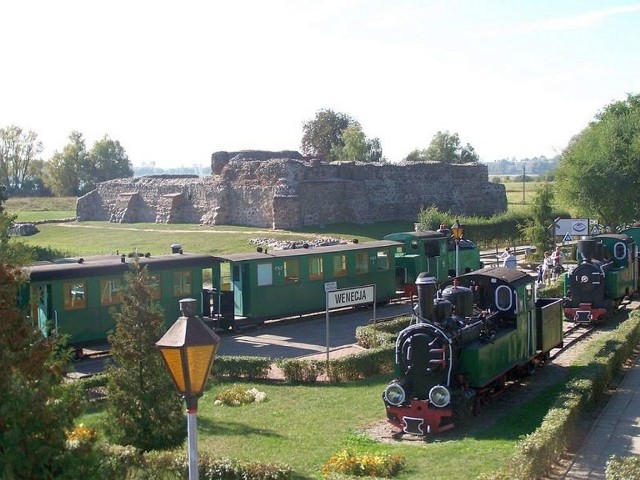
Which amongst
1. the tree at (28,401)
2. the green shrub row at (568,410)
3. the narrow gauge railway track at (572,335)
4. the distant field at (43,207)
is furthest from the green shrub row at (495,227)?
the tree at (28,401)

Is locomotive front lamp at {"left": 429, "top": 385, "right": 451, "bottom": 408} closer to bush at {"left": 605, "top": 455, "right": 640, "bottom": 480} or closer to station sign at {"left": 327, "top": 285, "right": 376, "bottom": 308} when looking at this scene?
bush at {"left": 605, "top": 455, "right": 640, "bottom": 480}

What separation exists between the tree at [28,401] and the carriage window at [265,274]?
1702 cm

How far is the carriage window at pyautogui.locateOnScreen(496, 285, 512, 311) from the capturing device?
1616cm

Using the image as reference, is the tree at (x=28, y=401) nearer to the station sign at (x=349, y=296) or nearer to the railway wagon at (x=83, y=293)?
the railway wagon at (x=83, y=293)

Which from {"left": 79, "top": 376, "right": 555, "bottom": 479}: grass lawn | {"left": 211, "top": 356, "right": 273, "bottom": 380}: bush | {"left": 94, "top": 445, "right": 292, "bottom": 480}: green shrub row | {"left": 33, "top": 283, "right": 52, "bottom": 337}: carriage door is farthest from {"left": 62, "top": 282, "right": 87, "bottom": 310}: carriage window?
{"left": 94, "top": 445, "right": 292, "bottom": 480}: green shrub row

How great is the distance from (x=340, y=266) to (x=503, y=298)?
11.4 meters

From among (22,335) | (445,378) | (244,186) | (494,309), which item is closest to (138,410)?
(22,335)

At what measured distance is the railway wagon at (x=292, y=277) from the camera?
79.8 ft

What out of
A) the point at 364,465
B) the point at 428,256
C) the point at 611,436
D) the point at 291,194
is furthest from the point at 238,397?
the point at 291,194

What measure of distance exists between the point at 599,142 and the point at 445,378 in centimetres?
3051

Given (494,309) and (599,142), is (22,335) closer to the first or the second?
(494,309)

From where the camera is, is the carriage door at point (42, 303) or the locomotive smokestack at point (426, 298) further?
the carriage door at point (42, 303)

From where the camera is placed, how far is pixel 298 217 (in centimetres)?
4719

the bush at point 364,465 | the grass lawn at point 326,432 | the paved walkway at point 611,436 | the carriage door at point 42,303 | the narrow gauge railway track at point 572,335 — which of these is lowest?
the paved walkway at point 611,436
